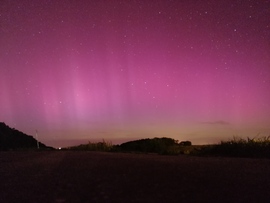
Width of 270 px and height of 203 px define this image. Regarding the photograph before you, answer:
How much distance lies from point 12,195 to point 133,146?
9.29 metres

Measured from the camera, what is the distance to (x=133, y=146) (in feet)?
45.3

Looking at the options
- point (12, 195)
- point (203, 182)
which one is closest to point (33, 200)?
point (12, 195)

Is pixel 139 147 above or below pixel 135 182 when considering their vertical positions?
above

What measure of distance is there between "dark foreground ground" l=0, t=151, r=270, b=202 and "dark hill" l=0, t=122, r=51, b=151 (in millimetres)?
10327

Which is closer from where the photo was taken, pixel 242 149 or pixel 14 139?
pixel 242 149

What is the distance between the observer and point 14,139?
17.6 m

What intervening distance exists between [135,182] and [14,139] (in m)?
13.9

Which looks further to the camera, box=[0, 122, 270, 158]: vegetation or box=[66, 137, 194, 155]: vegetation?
box=[66, 137, 194, 155]: vegetation

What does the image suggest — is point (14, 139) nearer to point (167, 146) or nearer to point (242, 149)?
point (167, 146)

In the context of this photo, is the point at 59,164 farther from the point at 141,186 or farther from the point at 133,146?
the point at 133,146

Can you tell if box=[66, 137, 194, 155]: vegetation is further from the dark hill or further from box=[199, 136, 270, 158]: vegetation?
the dark hill

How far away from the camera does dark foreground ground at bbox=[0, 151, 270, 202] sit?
4.31 m

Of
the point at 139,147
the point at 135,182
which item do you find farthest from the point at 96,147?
the point at 135,182

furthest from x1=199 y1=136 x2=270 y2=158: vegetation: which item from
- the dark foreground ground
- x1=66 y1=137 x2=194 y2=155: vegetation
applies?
the dark foreground ground
